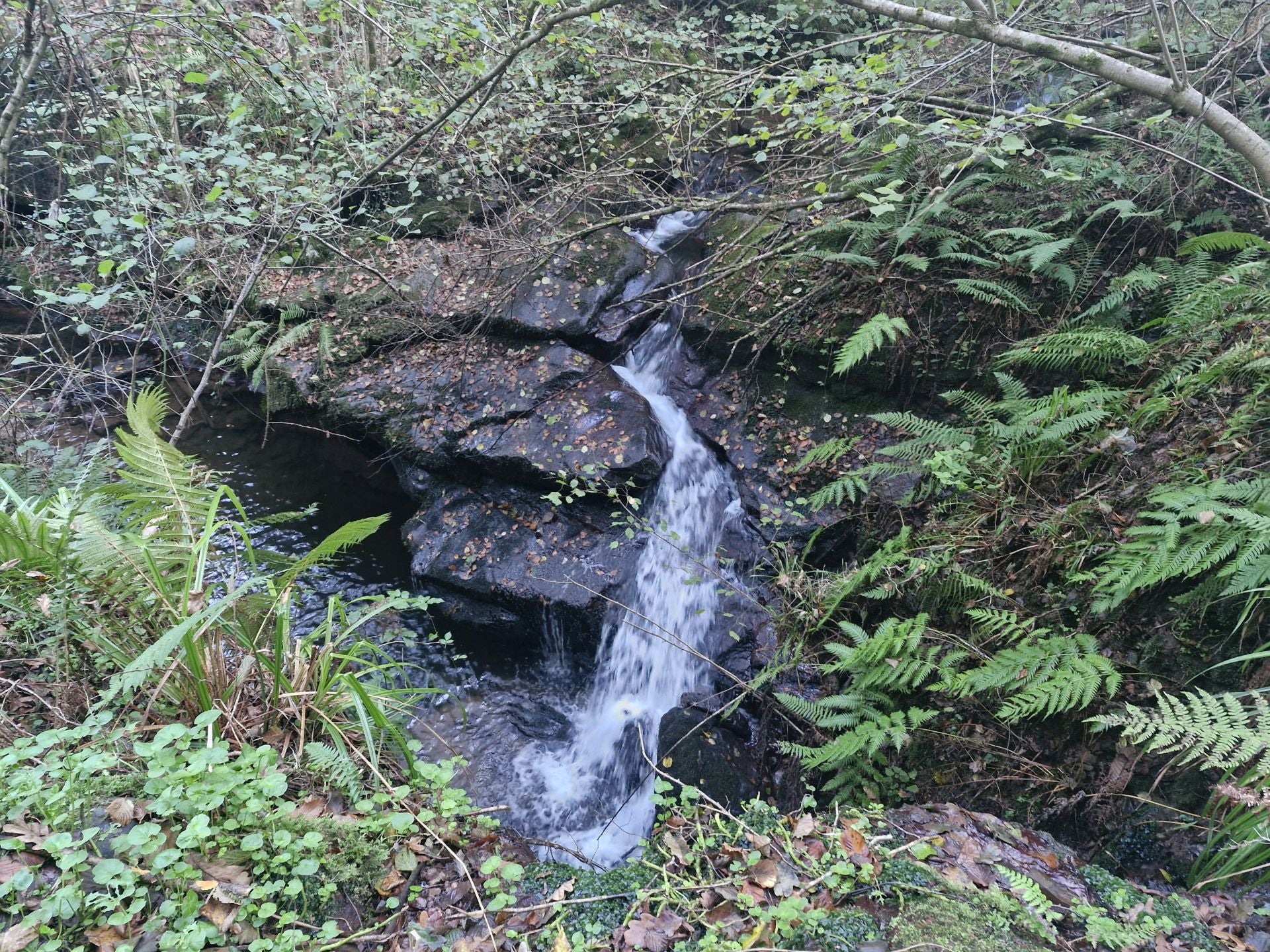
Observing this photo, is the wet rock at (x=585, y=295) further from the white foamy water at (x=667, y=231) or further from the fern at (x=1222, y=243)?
the fern at (x=1222, y=243)

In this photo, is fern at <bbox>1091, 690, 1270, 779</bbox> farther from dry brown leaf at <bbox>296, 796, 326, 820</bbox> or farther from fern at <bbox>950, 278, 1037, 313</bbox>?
fern at <bbox>950, 278, 1037, 313</bbox>

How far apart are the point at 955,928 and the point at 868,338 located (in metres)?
4.20

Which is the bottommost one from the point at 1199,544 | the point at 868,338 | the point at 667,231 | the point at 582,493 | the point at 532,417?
the point at 582,493

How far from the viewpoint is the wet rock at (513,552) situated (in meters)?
5.73

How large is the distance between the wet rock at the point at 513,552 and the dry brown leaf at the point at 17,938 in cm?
410

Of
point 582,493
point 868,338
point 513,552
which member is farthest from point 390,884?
point 868,338

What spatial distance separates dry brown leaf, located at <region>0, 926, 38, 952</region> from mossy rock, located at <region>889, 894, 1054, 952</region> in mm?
2427

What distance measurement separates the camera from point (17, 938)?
1.60 m

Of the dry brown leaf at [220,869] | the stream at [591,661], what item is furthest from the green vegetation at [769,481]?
the stream at [591,661]

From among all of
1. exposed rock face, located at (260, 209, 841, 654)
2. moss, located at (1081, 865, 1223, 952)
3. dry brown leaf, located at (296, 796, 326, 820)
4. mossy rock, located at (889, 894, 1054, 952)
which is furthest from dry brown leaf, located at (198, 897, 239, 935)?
exposed rock face, located at (260, 209, 841, 654)

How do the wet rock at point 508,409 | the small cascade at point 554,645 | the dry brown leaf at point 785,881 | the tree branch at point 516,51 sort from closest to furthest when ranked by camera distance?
1. the dry brown leaf at point 785,881
2. the tree branch at point 516,51
3. the small cascade at point 554,645
4. the wet rock at point 508,409

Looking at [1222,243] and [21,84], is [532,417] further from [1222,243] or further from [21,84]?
[1222,243]

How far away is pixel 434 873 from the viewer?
7.20 ft

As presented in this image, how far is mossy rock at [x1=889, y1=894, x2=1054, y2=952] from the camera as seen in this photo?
1868 mm
